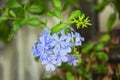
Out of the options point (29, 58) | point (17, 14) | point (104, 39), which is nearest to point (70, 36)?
point (17, 14)

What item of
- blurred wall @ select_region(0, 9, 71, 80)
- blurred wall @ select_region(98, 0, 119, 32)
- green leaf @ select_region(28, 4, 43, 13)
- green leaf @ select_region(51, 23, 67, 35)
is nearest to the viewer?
green leaf @ select_region(51, 23, 67, 35)

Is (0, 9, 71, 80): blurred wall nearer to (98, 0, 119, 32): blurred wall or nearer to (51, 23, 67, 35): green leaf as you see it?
A: (98, 0, 119, 32): blurred wall

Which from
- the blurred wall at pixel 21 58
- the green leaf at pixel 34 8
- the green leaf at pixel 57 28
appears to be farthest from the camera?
the blurred wall at pixel 21 58

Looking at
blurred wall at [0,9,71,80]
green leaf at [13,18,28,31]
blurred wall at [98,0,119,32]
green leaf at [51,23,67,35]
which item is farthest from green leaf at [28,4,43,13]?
blurred wall at [98,0,119,32]

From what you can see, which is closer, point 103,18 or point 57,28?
point 57,28

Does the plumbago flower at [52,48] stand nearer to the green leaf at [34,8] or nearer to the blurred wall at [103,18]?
the green leaf at [34,8]

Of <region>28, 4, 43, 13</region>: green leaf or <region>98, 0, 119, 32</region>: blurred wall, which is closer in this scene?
<region>28, 4, 43, 13</region>: green leaf

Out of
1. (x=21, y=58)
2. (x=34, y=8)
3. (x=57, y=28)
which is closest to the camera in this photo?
(x=57, y=28)

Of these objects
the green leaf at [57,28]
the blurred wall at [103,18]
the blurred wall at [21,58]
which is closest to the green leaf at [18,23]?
the green leaf at [57,28]

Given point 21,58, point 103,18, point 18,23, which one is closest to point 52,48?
point 18,23

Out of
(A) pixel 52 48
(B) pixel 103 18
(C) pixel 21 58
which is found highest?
(B) pixel 103 18

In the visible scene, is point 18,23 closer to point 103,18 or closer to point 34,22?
point 34,22
